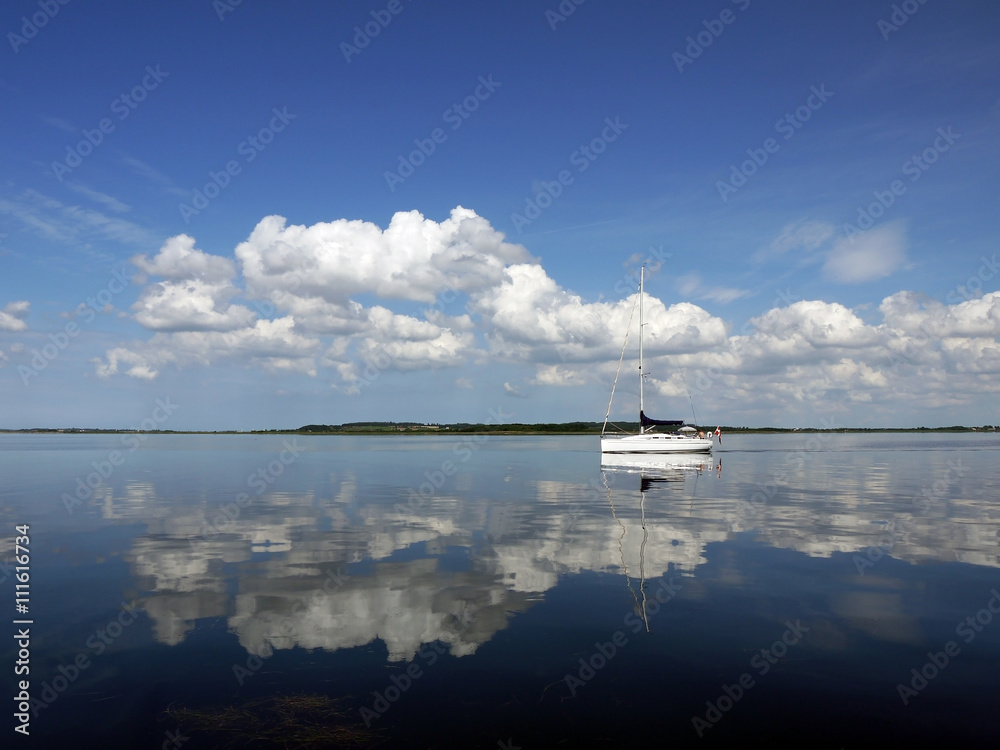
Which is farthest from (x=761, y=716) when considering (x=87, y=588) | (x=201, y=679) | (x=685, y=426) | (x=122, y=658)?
(x=685, y=426)

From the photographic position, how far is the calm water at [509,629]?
32.7ft

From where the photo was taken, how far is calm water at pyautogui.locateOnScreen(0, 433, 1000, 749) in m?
9.95

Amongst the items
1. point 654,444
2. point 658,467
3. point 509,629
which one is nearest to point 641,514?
point 509,629

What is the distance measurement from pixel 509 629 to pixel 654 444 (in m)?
75.7

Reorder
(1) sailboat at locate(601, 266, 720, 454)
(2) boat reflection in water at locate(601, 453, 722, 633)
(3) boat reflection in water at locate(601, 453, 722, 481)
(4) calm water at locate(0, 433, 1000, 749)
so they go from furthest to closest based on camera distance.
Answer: (1) sailboat at locate(601, 266, 720, 454)
(3) boat reflection in water at locate(601, 453, 722, 481)
(2) boat reflection in water at locate(601, 453, 722, 633)
(4) calm water at locate(0, 433, 1000, 749)

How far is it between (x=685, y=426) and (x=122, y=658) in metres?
91.9

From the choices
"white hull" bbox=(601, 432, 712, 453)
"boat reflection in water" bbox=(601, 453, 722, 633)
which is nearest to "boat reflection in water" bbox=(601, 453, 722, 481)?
"boat reflection in water" bbox=(601, 453, 722, 633)

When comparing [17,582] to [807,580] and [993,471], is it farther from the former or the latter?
[993,471]

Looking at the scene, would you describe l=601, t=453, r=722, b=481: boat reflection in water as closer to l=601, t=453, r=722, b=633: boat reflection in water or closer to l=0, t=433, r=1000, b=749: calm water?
l=601, t=453, r=722, b=633: boat reflection in water

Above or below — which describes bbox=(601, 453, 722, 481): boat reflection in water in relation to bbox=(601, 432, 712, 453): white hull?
below

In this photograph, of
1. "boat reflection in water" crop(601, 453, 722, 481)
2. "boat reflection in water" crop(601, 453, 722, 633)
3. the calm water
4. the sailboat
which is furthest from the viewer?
the sailboat

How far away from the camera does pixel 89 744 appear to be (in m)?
9.30

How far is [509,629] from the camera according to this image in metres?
14.2

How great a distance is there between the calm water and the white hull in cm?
5363
